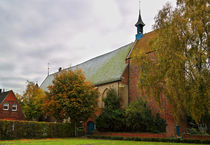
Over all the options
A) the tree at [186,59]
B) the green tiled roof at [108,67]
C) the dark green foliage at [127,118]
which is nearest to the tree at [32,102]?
the green tiled roof at [108,67]

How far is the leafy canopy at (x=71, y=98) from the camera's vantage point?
92.4 ft

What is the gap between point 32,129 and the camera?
27.6 m

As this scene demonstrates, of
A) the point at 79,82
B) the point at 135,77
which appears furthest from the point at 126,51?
the point at 79,82

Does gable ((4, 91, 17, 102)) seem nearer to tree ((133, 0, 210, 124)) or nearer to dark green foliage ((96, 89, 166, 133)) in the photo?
dark green foliage ((96, 89, 166, 133))

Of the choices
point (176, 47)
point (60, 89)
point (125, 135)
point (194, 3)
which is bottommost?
point (125, 135)

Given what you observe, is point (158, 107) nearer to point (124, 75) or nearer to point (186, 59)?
point (124, 75)

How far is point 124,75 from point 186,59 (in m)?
19.8

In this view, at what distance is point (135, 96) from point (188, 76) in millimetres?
17814

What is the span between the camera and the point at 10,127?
25.3 meters

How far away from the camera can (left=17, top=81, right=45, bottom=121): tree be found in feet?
132

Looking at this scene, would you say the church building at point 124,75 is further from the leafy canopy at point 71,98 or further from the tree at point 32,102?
the tree at point 32,102

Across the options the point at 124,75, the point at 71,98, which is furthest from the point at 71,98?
the point at 124,75

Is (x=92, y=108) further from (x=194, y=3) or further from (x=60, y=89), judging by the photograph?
(x=194, y=3)

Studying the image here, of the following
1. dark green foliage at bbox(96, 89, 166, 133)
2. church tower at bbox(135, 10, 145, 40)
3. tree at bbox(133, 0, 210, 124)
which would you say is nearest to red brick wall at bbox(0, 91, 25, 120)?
dark green foliage at bbox(96, 89, 166, 133)
